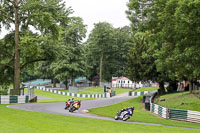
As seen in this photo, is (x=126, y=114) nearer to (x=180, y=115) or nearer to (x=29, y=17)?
(x=180, y=115)

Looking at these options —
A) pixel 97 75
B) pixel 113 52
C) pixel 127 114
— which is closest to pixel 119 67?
pixel 113 52

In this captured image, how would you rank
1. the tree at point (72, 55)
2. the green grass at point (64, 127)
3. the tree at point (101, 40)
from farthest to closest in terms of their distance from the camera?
the tree at point (101, 40) < the tree at point (72, 55) < the green grass at point (64, 127)

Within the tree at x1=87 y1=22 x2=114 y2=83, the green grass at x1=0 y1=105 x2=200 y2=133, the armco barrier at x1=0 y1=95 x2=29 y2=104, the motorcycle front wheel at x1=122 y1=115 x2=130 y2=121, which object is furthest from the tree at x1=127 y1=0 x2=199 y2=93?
the tree at x1=87 y1=22 x2=114 y2=83

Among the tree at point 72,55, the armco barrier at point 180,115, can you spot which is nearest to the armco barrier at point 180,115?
the armco barrier at point 180,115

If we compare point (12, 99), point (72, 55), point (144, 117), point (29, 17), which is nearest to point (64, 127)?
point (144, 117)

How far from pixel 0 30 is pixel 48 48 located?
5.66m

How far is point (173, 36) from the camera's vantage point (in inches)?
764

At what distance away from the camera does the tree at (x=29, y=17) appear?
27786 mm

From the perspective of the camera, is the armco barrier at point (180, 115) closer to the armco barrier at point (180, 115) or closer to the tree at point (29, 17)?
the armco barrier at point (180, 115)

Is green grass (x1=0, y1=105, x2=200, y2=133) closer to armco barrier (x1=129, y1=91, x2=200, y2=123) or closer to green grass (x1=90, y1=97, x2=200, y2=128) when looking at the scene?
green grass (x1=90, y1=97, x2=200, y2=128)

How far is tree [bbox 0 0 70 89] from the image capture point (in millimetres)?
→ 27786

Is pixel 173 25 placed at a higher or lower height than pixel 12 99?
higher

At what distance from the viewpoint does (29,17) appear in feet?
92.4

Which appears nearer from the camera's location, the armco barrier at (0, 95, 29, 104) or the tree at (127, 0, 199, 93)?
the tree at (127, 0, 199, 93)
